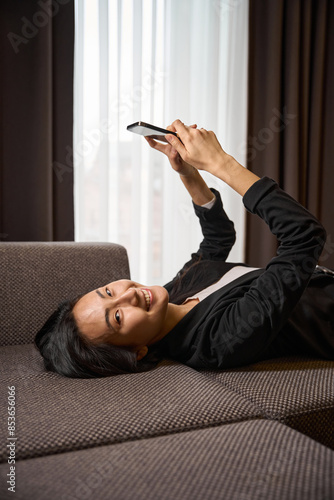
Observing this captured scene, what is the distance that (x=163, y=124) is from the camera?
8.84 feet

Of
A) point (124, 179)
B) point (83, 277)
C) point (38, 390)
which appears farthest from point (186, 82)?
point (38, 390)

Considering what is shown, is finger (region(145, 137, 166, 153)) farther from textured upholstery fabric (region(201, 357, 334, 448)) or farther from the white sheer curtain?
the white sheer curtain

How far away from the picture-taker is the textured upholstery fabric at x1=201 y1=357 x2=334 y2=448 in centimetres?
100

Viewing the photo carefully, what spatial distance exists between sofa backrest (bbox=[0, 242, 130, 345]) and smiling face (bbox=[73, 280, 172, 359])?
1.30 feet

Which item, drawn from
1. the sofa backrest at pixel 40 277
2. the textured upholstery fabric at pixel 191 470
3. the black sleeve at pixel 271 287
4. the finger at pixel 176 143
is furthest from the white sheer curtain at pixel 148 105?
the textured upholstery fabric at pixel 191 470

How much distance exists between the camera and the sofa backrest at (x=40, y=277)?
5.23 ft

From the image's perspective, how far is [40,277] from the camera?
1.64 metres

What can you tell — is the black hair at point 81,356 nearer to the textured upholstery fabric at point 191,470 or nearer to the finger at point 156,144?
the textured upholstery fabric at point 191,470

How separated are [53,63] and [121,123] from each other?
462 mm

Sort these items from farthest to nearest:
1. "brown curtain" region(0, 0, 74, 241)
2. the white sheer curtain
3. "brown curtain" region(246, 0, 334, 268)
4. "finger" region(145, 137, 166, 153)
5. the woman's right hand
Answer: "brown curtain" region(246, 0, 334, 268) → the white sheer curtain → "brown curtain" region(0, 0, 74, 241) → "finger" region(145, 137, 166, 153) → the woman's right hand

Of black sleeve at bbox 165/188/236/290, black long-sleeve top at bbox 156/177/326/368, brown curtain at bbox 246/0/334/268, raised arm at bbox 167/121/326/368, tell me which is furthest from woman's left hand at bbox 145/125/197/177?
brown curtain at bbox 246/0/334/268

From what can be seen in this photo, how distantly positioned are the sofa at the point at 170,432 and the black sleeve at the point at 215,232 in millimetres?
478

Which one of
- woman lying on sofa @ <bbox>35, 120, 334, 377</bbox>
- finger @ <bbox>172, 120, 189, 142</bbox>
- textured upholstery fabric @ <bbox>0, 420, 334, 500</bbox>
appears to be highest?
finger @ <bbox>172, 120, 189, 142</bbox>

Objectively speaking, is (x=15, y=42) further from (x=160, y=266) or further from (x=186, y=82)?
(x=160, y=266)
